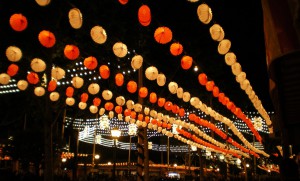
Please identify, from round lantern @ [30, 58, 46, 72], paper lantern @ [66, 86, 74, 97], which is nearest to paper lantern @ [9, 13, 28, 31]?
round lantern @ [30, 58, 46, 72]

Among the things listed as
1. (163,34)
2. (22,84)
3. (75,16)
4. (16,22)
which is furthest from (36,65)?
(163,34)

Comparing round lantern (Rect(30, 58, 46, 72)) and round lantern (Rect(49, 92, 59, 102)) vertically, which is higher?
round lantern (Rect(30, 58, 46, 72))

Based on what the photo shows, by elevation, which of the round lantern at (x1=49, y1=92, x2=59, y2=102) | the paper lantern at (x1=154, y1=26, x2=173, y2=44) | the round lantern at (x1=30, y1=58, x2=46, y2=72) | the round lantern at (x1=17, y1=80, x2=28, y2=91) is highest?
the paper lantern at (x1=154, y1=26, x2=173, y2=44)

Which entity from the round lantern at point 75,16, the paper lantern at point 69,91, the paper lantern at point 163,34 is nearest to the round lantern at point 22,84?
the paper lantern at point 69,91

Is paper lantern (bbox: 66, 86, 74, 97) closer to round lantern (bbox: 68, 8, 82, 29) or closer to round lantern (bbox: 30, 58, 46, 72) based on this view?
round lantern (bbox: 30, 58, 46, 72)

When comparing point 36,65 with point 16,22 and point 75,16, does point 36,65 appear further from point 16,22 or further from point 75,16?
point 75,16

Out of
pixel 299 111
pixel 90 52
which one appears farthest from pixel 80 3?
pixel 299 111

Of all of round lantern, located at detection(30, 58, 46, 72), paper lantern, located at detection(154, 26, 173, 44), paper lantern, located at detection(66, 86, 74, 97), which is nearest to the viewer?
paper lantern, located at detection(154, 26, 173, 44)

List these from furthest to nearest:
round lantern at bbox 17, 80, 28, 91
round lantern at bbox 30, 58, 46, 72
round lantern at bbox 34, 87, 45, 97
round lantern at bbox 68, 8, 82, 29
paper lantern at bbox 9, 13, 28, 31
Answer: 1. round lantern at bbox 34, 87, 45, 97
2. round lantern at bbox 17, 80, 28, 91
3. round lantern at bbox 30, 58, 46, 72
4. paper lantern at bbox 9, 13, 28, 31
5. round lantern at bbox 68, 8, 82, 29

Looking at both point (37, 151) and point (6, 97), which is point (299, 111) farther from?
point (6, 97)

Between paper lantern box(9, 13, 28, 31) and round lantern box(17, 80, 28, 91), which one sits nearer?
paper lantern box(9, 13, 28, 31)

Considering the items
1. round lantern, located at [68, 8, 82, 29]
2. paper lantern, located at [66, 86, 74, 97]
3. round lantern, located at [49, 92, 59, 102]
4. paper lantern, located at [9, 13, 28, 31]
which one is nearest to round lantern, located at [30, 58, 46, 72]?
paper lantern, located at [9, 13, 28, 31]

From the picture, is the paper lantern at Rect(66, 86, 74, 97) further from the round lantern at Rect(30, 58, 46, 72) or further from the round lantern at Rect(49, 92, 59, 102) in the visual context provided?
the round lantern at Rect(30, 58, 46, 72)

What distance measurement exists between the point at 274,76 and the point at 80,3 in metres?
9.88
